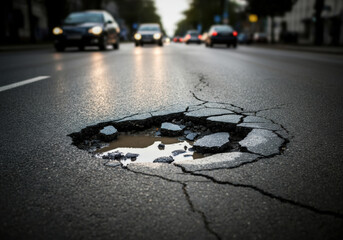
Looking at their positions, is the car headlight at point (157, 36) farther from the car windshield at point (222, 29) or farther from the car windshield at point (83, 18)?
the car windshield at point (83, 18)

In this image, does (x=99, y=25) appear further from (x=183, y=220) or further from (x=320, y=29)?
(x=320, y=29)

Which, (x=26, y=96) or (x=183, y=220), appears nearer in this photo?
(x=183, y=220)

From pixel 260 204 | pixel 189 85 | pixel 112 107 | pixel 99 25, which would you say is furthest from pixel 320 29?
pixel 260 204

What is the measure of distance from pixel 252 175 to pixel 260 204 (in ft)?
0.99

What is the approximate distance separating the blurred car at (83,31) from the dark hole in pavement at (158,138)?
11.0m

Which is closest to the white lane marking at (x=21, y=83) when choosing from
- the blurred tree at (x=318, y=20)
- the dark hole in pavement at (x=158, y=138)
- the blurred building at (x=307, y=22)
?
the dark hole in pavement at (x=158, y=138)

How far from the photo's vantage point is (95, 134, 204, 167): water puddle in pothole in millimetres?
2244

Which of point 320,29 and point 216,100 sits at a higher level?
point 320,29

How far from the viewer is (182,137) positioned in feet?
8.99

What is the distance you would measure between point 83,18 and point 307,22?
32.2m

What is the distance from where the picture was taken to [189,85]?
201 inches

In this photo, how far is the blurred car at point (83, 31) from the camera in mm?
13070

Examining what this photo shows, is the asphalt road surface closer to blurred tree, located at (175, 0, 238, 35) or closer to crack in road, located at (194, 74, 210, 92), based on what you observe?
crack in road, located at (194, 74, 210, 92)

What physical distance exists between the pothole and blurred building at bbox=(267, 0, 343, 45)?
29420 millimetres
